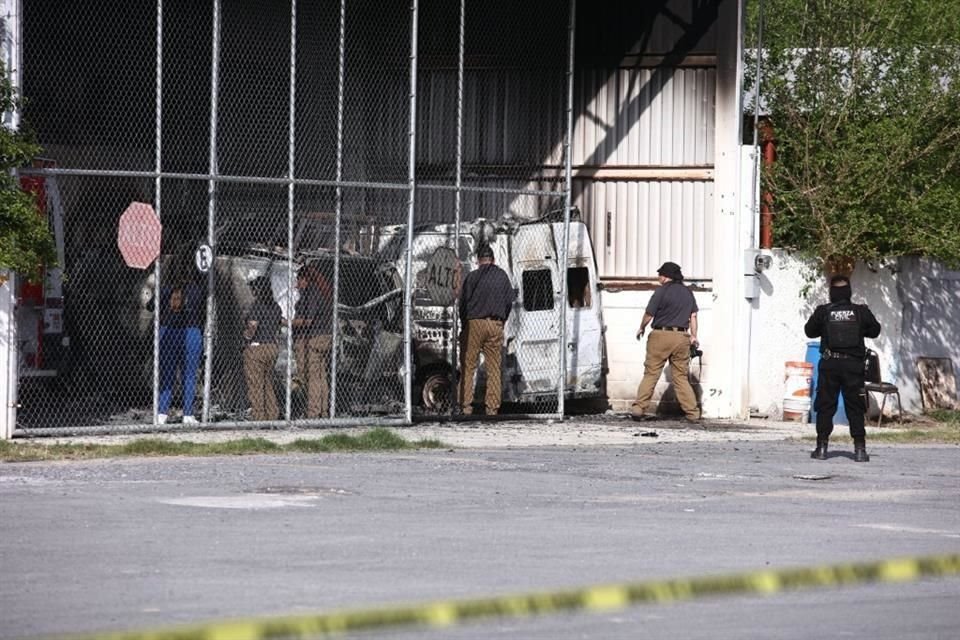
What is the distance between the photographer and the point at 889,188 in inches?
882

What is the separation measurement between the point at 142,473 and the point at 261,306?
533 centimetres

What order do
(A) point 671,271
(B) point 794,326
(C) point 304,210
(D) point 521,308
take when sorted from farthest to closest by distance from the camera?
(B) point 794,326, (D) point 521,308, (A) point 671,271, (C) point 304,210

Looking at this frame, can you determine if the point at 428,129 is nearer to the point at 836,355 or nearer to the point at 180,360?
the point at 180,360

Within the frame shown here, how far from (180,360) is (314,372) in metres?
1.56

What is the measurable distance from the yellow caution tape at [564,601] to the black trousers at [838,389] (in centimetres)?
647

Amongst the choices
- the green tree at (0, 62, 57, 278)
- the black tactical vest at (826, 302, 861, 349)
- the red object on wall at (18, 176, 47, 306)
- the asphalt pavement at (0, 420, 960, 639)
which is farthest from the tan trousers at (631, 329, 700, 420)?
the green tree at (0, 62, 57, 278)

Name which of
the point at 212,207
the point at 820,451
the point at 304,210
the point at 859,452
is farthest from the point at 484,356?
the point at 859,452

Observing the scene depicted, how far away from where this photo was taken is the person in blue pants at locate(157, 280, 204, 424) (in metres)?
18.1

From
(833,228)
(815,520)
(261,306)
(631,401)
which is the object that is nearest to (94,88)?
(261,306)

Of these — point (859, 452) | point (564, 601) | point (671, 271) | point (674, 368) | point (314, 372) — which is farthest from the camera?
point (674, 368)

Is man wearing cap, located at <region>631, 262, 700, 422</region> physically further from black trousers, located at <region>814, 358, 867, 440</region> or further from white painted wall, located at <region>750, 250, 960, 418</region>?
black trousers, located at <region>814, 358, 867, 440</region>

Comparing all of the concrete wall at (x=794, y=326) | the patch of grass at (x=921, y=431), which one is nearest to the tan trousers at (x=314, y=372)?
the concrete wall at (x=794, y=326)

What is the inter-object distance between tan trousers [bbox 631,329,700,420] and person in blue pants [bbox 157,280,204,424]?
5.87 m

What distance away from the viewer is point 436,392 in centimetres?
2105
